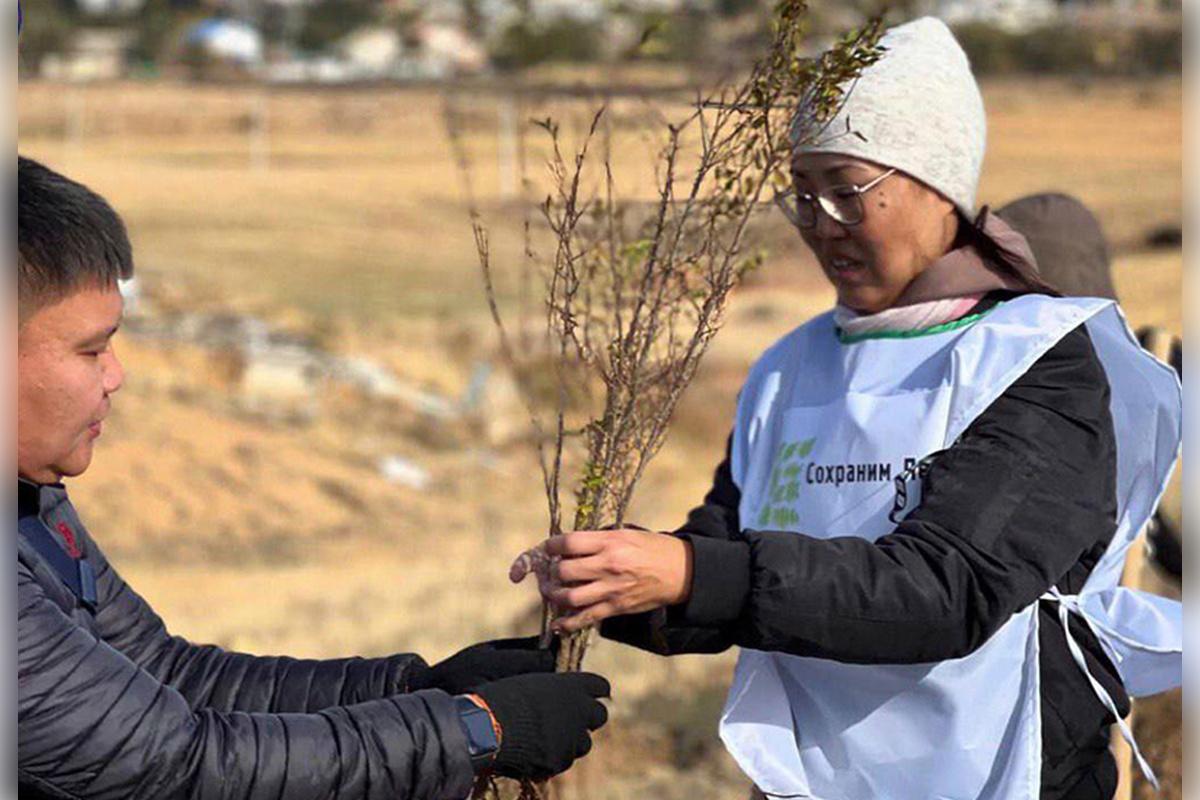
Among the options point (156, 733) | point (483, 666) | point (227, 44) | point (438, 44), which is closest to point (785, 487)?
point (483, 666)

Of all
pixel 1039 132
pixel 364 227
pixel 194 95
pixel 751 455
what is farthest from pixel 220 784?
pixel 194 95

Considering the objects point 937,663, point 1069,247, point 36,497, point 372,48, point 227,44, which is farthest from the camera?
point 372,48

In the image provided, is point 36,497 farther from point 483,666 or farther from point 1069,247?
point 1069,247

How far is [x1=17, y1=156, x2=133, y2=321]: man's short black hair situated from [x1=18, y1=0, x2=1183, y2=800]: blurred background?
0.35m

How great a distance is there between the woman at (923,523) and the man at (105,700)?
0.72 feet

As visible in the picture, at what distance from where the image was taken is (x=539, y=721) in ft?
8.11

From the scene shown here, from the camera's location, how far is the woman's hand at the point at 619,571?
7.98ft

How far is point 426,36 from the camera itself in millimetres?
64562

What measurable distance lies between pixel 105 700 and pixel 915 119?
1.48 m

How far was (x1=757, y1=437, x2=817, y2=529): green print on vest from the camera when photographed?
2.87 meters

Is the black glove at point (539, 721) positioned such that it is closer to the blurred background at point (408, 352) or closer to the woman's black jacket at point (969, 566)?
the woman's black jacket at point (969, 566)

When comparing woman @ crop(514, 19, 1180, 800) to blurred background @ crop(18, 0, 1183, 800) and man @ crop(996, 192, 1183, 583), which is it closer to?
blurred background @ crop(18, 0, 1183, 800)

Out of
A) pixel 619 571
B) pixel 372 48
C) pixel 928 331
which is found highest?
pixel 928 331

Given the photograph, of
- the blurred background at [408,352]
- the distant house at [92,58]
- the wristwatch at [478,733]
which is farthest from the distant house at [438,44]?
the wristwatch at [478,733]
